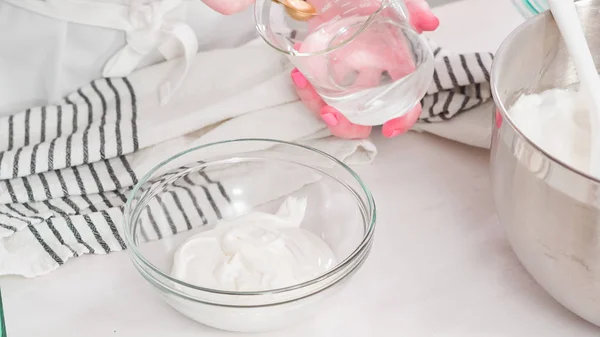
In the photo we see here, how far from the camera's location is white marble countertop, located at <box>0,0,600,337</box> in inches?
22.1

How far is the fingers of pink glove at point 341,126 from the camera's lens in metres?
0.70

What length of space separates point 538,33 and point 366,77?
15 centimetres

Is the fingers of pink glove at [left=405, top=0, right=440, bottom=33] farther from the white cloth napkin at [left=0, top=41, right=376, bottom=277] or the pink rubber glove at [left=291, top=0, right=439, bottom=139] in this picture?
the white cloth napkin at [left=0, top=41, right=376, bottom=277]

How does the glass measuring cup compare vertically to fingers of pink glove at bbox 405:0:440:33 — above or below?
above

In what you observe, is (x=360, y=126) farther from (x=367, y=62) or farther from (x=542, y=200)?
(x=542, y=200)

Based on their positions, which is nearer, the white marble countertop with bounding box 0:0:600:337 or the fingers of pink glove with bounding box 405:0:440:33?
the white marble countertop with bounding box 0:0:600:337

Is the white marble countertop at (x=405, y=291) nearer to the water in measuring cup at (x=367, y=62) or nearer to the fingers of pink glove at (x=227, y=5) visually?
the water in measuring cup at (x=367, y=62)

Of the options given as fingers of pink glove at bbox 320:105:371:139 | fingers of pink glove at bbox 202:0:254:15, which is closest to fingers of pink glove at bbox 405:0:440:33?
fingers of pink glove at bbox 320:105:371:139

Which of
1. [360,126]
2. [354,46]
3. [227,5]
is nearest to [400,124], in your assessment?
[360,126]

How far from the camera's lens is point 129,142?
70 cm

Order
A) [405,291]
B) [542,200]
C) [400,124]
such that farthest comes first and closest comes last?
[400,124] → [405,291] → [542,200]

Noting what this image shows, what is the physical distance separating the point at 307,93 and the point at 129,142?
178mm

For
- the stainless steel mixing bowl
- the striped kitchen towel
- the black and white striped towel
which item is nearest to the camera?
the stainless steel mixing bowl

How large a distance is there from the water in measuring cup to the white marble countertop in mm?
126
